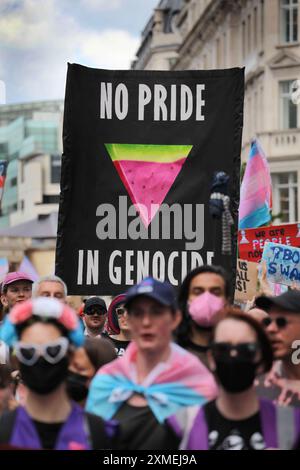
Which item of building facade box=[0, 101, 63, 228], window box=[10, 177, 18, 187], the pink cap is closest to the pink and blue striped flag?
the pink cap

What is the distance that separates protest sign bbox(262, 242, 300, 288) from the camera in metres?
13.3

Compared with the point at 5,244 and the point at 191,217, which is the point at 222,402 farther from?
the point at 5,244

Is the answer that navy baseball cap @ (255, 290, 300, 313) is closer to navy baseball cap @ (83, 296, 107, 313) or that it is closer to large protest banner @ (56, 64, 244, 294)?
large protest banner @ (56, 64, 244, 294)

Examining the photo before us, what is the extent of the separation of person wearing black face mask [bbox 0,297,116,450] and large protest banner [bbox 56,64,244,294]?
4444mm

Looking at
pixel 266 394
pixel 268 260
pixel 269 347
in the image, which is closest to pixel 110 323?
pixel 268 260

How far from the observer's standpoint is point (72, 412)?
6070 millimetres

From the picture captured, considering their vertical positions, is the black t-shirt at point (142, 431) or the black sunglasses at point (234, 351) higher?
the black sunglasses at point (234, 351)

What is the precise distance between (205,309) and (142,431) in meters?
1.09

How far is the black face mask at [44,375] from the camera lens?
19.5 feet

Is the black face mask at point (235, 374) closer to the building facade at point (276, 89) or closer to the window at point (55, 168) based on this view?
the building facade at point (276, 89)

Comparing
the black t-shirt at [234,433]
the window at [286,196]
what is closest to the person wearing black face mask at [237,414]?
the black t-shirt at [234,433]

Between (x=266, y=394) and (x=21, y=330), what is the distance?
140cm

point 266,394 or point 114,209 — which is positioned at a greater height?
point 114,209

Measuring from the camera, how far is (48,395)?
6.02 metres
